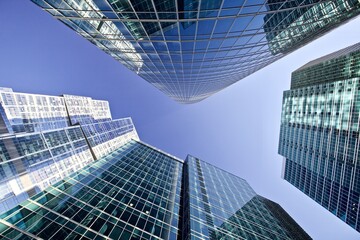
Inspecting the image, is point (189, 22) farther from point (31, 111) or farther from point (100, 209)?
point (31, 111)

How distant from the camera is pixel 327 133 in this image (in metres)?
89.8

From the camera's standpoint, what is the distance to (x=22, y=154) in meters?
54.1

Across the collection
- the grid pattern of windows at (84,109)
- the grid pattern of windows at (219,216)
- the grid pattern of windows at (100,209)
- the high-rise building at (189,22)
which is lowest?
the grid pattern of windows at (219,216)

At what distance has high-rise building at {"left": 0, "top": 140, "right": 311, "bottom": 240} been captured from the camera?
17828mm

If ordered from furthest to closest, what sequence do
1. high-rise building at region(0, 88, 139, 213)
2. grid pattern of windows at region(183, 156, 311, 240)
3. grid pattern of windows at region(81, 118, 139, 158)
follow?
1. grid pattern of windows at region(81, 118, 139, 158)
2. high-rise building at region(0, 88, 139, 213)
3. grid pattern of windows at region(183, 156, 311, 240)

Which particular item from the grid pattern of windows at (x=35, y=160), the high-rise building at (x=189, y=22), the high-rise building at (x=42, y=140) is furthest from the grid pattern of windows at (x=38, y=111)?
the high-rise building at (x=189, y=22)

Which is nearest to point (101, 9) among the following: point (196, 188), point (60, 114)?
point (196, 188)

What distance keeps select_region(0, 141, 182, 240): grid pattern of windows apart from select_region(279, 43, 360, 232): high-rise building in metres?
75.6

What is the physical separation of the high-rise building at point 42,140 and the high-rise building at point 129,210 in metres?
25.1

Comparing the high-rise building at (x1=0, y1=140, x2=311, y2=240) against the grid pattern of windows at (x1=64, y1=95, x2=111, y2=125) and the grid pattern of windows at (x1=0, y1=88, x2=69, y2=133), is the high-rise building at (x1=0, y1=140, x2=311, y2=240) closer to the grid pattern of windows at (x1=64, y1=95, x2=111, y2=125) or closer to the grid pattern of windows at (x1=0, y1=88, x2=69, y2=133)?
the grid pattern of windows at (x1=0, y1=88, x2=69, y2=133)

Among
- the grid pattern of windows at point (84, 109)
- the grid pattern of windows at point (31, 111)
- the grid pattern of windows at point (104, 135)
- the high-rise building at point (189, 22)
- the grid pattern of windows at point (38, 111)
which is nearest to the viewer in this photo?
the high-rise building at point (189, 22)

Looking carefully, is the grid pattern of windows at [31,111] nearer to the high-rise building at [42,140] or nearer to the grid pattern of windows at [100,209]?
the high-rise building at [42,140]

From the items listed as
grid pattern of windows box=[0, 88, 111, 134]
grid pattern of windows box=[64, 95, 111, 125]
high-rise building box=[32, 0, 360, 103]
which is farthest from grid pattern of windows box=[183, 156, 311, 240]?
grid pattern of windows box=[64, 95, 111, 125]

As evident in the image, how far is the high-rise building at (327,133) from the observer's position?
76.6 metres
